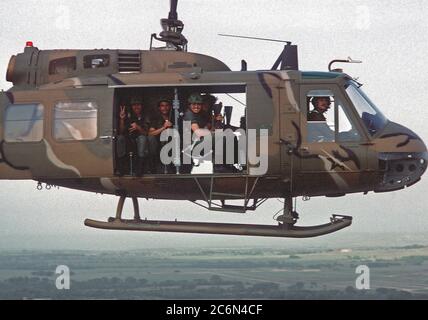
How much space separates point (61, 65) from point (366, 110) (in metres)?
5.13

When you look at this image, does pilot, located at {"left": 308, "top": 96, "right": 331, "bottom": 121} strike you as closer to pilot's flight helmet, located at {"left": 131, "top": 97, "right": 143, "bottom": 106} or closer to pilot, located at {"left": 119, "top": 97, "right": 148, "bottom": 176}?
pilot, located at {"left": 119, "top": 97, "right": 148, "bottom": 176}

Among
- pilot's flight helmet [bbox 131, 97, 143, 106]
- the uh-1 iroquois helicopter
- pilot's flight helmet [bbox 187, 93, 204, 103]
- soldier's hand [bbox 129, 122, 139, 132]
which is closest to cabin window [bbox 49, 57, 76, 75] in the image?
the uh-1 iroquois helicopter

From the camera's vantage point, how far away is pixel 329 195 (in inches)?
633

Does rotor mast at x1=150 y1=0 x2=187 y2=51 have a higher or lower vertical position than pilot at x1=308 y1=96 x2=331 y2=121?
higher

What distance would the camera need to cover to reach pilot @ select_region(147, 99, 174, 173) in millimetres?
15719

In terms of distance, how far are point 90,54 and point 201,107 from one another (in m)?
2.12

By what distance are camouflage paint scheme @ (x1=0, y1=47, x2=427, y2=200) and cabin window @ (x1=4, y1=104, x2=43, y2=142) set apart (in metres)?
0.10

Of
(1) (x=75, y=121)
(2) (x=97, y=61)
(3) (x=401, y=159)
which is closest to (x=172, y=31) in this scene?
(2) (x=97, y=61)

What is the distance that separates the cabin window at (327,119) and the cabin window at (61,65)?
4045 mm

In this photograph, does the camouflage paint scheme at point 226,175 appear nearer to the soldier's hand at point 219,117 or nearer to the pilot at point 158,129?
the pilot at point 158,129

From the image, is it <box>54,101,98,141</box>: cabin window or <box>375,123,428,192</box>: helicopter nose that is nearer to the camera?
<box>375,123,428,192</box>: helicopter nose

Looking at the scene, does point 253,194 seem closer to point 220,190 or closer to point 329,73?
point 220,190

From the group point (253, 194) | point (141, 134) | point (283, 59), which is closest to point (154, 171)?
point (141, 134)
